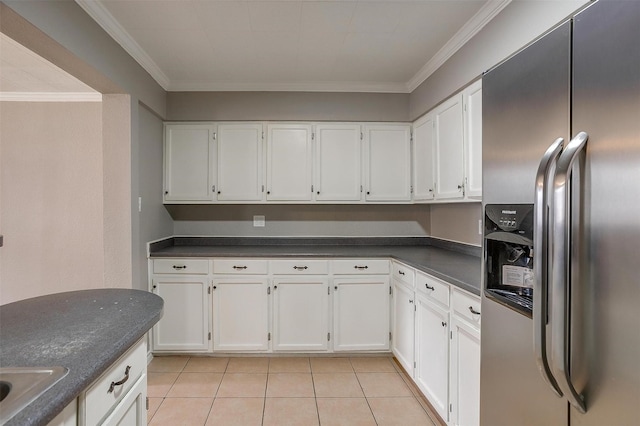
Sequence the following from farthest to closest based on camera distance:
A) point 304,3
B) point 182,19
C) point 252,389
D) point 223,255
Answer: point 223,255 → point 252,389 → point 182,19 → point 304,3

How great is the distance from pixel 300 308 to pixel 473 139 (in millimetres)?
1926

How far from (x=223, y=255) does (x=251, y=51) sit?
167cm

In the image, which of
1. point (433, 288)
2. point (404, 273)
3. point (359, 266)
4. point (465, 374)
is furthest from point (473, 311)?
point (359, 266)

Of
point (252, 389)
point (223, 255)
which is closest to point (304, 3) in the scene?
point (223, 255)

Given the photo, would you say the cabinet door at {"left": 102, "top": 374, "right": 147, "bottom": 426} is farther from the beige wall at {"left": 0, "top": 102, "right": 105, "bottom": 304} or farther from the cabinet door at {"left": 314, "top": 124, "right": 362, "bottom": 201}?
the beige wall at {"left": 0, "top": 102, "right": 105, "bottom": 304}

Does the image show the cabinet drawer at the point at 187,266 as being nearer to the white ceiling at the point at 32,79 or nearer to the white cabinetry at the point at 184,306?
the white cabinetry at the point at 184,306

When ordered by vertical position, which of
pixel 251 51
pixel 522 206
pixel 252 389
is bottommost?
pixel 252 389

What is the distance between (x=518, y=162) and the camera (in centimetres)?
105

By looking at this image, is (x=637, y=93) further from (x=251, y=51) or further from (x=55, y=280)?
(x=55, y=280)

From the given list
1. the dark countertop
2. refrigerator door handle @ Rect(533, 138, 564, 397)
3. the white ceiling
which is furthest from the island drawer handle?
the white ceiling

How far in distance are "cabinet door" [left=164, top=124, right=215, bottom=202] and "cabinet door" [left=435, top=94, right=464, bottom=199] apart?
209 cm

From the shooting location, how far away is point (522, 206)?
1026 mm

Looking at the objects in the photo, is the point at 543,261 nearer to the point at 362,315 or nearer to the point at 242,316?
the point at 362,315

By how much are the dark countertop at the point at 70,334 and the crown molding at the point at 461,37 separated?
2.37 m
